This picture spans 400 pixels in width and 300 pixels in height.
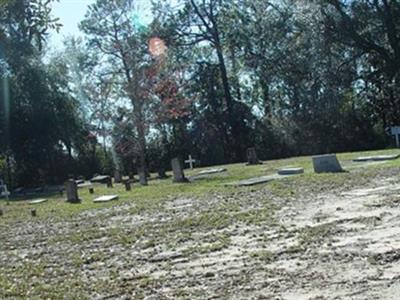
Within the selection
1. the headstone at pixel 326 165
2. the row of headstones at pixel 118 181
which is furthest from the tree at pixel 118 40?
the headstone at pixel 326 165

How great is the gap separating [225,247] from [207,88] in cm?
3002

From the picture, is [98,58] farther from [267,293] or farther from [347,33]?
[267,293]

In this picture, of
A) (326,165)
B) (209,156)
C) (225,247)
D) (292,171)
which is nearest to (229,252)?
(225,247)

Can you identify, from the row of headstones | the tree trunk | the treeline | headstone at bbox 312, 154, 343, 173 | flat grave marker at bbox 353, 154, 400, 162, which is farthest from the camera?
the tree trunk

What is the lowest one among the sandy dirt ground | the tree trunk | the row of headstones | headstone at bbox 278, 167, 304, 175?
the sandy dirt ground

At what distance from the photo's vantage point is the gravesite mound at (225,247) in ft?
17.0

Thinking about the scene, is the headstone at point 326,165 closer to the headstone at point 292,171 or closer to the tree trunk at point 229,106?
the headstone at point 292,171

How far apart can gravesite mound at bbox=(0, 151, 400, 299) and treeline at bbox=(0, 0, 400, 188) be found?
639 inches

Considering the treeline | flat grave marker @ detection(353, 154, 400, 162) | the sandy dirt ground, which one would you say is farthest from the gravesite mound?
the treeline

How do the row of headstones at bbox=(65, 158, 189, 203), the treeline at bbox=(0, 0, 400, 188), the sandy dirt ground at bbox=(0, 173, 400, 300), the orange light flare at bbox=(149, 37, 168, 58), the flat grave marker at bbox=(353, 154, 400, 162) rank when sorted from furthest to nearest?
the orange light flare at bbox=(149, 37, 168, 58)
the treeline at bbox=(0, 0, 400, 188)
the flat grave marker at bbox=(353, 154, 400, 162)
the row of headstones at bbox=(65, 158, 189, 203)
the sandy dirt ground at bbox=(0, 173, 400, 300)

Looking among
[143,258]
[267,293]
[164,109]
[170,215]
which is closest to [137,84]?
[164,109]

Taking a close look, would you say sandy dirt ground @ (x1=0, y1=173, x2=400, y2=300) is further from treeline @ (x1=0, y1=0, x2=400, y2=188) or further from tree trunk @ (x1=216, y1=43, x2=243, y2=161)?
tree trunk @ (x1=216, y1=43, x2=243, y2=161)

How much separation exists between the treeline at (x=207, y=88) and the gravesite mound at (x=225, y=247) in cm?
1623

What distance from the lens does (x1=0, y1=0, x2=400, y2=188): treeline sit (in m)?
30.0
